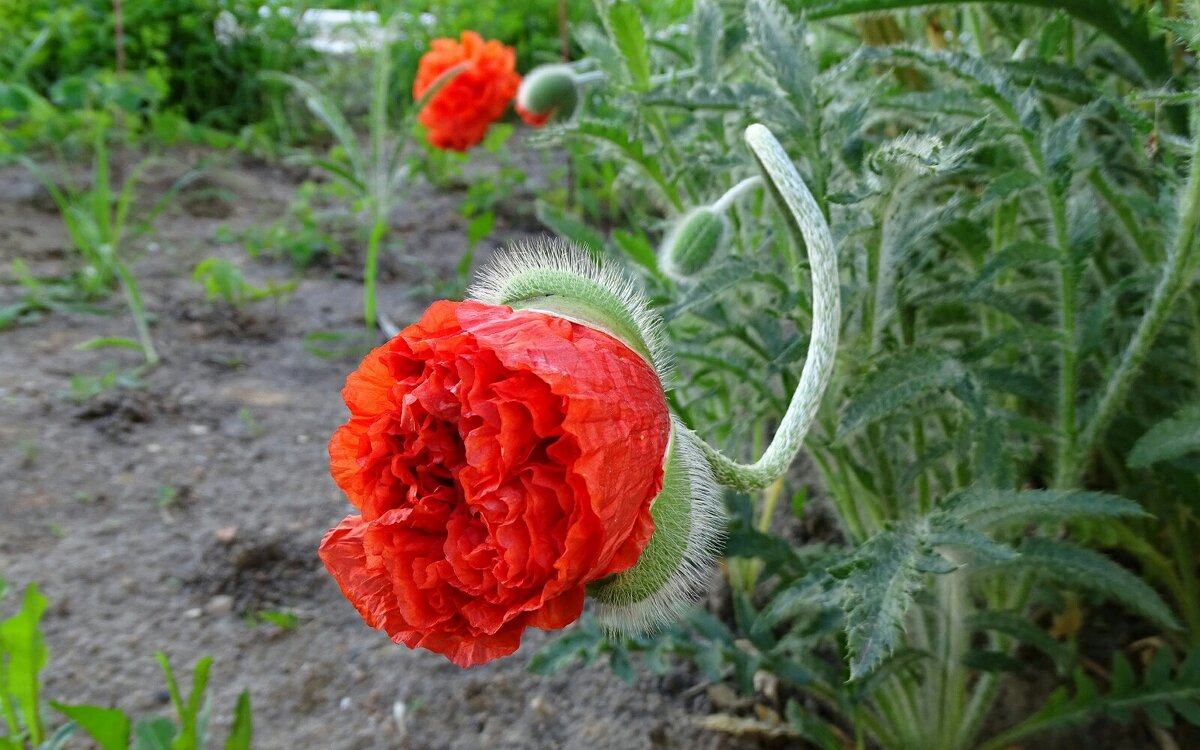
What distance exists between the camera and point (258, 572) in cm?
151

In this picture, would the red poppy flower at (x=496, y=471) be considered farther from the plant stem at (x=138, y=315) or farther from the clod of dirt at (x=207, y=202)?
the clod of dirt at (x=207, y=202)

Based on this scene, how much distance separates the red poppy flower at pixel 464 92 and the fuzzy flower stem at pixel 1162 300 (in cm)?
211

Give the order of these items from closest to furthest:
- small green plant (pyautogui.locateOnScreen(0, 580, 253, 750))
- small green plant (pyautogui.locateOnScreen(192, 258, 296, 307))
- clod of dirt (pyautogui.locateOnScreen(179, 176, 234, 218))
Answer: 1. small green plant (pyautogui.locateOnScreen(0, 580, 253, 750))
2. small green plant (pyautogui.locateOnScreen(192, 258, 296, 307))
3. clod of dirt (pyautogui.locateOnScreen(179, 176, 234, 218))

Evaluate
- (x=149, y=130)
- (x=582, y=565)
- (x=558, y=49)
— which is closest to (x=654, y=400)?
(x=582, y=565)

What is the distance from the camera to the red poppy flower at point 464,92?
2.67m

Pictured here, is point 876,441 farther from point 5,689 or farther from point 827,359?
point 5,689

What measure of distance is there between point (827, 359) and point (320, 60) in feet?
14.6

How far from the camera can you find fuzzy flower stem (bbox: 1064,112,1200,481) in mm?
806

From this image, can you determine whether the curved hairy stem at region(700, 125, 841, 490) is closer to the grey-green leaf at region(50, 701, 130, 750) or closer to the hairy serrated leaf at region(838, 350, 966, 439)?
the hairy serrated leaf at region(838, 350, 966, 439)

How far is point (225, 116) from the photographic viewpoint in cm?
410

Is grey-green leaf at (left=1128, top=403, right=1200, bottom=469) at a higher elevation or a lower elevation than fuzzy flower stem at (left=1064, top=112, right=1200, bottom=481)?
lower

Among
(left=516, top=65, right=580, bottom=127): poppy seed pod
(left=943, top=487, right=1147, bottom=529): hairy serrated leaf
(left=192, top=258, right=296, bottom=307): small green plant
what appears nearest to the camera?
(left=943, top=487, right=1147, bottom=529): hairy serrated leaf

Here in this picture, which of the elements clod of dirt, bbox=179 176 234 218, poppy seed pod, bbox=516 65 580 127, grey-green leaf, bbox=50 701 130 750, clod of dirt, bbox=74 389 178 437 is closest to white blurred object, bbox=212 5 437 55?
clod of dirt, bbox=179 176 234 218

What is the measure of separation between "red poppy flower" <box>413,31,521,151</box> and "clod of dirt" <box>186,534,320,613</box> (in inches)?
59.2
